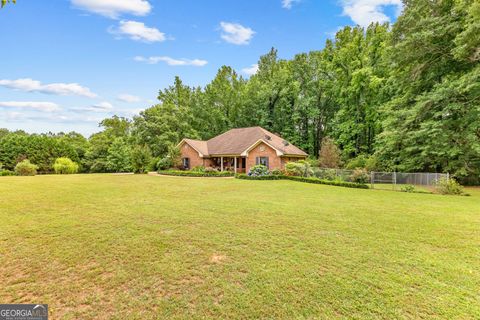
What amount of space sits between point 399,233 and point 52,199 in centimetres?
1302

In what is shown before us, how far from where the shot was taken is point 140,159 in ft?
88.9

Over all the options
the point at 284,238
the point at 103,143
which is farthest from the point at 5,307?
the point at 103,143

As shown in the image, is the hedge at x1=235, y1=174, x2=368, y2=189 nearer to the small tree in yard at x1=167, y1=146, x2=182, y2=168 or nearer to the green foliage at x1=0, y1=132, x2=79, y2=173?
the small tree in yard at x1=167, y1=146, x2=182, y2=168

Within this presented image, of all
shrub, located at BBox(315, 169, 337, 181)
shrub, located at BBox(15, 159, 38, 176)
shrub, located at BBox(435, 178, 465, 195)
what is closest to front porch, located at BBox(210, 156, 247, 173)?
shrub, located at BBox(315, 169, 337, 181)

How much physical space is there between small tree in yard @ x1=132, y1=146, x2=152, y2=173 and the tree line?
0.53ft

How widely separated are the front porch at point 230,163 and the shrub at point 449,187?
16.6 metres

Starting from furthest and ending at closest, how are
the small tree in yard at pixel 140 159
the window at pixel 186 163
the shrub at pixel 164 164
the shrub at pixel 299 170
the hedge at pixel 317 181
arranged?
the window at pixel 186 163, the shrub at pixel 164 164, the small tree in yard at pixel 140 159, the shrub at pixel 299 170, the hedge at pixel 317 181

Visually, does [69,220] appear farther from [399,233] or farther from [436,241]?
[436,241]

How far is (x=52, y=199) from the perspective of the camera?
32.7ft

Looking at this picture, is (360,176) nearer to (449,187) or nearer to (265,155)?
(449,187)

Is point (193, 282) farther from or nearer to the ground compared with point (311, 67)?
nearer to the ground

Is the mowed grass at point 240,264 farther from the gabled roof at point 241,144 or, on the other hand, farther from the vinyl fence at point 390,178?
the gabled roof at point 241,144

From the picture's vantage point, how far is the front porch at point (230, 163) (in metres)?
26.2

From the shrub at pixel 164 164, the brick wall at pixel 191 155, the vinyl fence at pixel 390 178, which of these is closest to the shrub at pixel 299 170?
the vinyl fence at pixel 390 178
